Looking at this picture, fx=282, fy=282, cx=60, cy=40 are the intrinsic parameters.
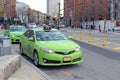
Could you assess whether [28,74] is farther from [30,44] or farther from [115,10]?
[115,10]

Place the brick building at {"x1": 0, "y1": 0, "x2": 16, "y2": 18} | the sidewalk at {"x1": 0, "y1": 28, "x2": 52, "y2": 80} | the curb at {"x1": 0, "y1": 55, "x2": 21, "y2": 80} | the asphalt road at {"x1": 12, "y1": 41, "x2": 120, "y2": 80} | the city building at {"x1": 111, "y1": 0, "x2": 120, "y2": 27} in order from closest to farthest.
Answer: the curb at {"x1": 0, "y1": 55, "x2": 21, "y2": 80} < the sidewalk at {"x1": 0, "y1": 28, "x2": 52, "y2": 80} < the asphalt road at {"x1": 12, "y1": 41, "x2": 120, "y2": 80} < the brick building at {"x1": 0, "y1": 0, "x2": 16, "y2": 18} < the city building at {"x1": 111, "y1": 0, "x2": 120, "y2": 27}

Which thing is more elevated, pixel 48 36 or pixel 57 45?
pixel 48 36

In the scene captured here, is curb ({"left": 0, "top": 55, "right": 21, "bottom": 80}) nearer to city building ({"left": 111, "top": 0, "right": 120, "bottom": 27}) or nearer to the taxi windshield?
the taxi windshield

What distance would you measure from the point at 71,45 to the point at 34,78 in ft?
9.20

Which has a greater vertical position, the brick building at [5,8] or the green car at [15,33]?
the brick building at [5,8]

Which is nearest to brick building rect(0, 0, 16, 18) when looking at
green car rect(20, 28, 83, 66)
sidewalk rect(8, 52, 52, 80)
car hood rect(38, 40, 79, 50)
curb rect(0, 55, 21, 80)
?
green car rect(20, 28, 83, 66)

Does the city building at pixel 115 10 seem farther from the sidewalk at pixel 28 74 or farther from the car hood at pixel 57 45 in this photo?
the sidewalk at pixel 28 74

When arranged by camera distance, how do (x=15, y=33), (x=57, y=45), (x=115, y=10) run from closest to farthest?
(x=57, y=45) → (x=15, y=33) → (x=115, y=10)

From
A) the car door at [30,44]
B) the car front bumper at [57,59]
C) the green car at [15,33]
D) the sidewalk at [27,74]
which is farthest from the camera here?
the green car at [15,33]

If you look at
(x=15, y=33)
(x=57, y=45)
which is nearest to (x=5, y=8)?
(x=15, y=33)

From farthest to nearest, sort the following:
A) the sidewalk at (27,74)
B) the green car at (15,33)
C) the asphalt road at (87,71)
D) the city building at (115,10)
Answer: the city building at (115,10) < the green car at (15,33) < the asphalt road at (87,71) < the sidewalk at (27,74)

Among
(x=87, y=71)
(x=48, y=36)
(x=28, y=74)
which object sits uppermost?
(x=48, y=36)

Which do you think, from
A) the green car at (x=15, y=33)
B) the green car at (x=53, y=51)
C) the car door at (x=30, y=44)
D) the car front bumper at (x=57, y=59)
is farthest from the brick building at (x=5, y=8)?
the car front bumper at (x=57, y=59)

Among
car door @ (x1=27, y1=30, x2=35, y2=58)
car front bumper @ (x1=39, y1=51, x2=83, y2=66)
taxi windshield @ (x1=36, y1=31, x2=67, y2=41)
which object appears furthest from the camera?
taxi windshield @ (x1=36, y1=31, x2=67, y2=41)
